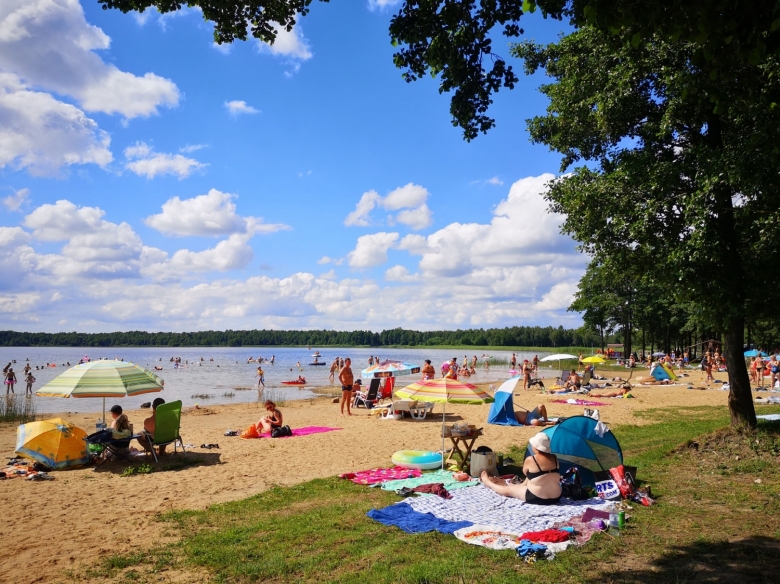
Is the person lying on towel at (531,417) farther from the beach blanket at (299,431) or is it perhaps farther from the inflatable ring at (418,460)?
the inflatable ring at (418,460)

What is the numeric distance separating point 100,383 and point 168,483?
2.72 metres

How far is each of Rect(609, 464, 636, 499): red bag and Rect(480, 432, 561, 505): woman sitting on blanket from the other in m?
0.74

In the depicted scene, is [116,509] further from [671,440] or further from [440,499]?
[671,440]

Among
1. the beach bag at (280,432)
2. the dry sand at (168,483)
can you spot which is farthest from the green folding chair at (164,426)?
the beach bag at (280,432)

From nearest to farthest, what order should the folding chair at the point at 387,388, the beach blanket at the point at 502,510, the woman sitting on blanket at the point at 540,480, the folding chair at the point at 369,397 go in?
the beach blanket at the point at 502,510, the woman sitting on blanket at the point at 540,480, the folding chair at the point at 369,397, the folding chair at the point at 387,388

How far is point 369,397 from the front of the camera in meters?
18.5

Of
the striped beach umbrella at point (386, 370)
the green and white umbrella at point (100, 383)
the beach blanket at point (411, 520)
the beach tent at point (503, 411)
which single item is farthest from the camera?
the striped beach umbrella at point (386, 370)

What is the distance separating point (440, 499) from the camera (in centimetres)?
709

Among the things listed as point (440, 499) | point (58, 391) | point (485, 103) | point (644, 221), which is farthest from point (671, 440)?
point (58, 391)

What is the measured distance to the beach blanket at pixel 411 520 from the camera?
5848 millimetres

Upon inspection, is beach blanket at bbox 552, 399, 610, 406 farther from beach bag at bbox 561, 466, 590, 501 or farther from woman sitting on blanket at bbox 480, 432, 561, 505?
woman sitting on blanket at bbox 480, 432, 561, 505

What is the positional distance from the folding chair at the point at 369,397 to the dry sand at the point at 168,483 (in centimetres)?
138

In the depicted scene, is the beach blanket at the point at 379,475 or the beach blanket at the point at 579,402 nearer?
the beach blanket at the point at 379,475

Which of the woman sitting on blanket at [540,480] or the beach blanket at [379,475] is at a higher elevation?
the woman sitting on blanket at [540,480]
